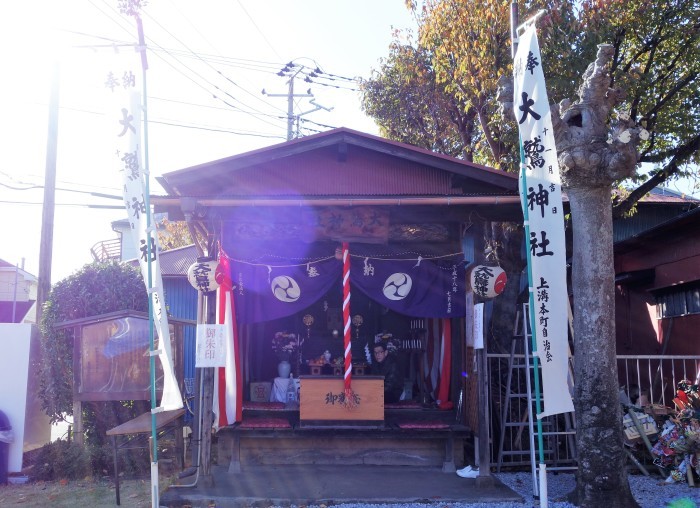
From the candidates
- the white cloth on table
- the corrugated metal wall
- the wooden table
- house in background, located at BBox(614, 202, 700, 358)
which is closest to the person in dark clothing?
the white cloth on table

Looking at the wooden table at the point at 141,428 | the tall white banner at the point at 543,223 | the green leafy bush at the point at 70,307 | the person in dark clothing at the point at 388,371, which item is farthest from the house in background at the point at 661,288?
the green leafy bush at the point at 70,307

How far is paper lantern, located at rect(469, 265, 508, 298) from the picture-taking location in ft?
30.2

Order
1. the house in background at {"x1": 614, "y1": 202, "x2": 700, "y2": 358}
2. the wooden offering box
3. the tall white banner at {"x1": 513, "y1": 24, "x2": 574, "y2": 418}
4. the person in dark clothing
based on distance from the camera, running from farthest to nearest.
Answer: the house in background at {"x1": 614, "y1": 202, "x2": 700, "y2": 358} → the person in dark clothing → the wooden offering box → the tall white banner at {"x1": 513, "y1": 24, "x2": 574, "y2": 418}

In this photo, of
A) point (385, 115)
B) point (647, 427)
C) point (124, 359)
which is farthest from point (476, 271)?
point (385, 115)

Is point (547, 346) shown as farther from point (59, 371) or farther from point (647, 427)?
point (59, 371)

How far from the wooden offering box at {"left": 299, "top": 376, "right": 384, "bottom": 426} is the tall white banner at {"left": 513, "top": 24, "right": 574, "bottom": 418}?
3.47 m

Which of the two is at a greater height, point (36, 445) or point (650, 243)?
point (650, 243)

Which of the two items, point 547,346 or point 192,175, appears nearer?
point 547,346

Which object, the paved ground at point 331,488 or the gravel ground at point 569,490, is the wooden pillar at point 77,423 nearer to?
the paved ground at point 331,488

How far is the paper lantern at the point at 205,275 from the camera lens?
364 inches

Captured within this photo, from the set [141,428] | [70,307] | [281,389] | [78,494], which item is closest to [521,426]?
[281,389]

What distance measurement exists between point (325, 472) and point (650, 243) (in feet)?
30.7

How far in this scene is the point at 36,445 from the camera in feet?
35.9

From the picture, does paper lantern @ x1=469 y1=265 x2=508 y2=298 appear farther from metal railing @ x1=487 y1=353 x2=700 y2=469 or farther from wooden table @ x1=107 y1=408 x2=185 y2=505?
wooden table @ x1=107 y1=408 x2=185 y2=505
